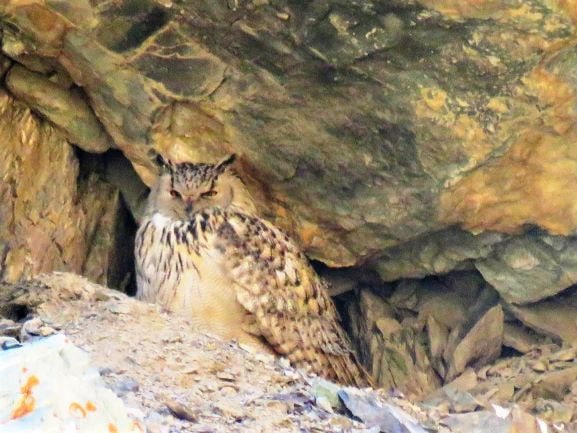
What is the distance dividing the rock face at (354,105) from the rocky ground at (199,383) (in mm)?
792

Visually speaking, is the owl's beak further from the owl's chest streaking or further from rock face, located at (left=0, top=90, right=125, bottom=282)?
rock face, located at (left=0, top=90, right=125, bottom=282)

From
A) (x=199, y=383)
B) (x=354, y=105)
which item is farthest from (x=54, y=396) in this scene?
(x=354, y=105)

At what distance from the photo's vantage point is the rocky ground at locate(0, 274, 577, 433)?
3.00 m

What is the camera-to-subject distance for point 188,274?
14.5 ft

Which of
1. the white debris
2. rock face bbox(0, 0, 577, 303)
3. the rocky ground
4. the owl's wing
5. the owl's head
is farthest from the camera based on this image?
the owl's head

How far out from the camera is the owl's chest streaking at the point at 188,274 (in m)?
4.38

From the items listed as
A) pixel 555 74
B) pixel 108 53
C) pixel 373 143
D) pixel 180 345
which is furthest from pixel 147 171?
pixel 555 74

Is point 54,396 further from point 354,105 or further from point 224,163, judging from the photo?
point 224,163

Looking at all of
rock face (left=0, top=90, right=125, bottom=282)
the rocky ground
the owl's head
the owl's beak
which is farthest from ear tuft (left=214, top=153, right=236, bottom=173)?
the rocky ground

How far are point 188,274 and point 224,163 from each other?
22.1 inches

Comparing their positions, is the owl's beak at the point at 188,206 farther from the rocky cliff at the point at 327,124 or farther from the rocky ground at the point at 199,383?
the rocky ground at the point at 199,383

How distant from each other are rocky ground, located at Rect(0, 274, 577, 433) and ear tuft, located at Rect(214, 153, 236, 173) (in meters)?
0.86

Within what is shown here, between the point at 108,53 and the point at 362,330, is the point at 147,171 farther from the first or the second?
the point at 362,330

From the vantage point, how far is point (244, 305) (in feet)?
14.3
